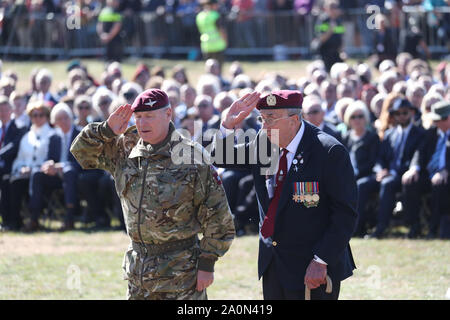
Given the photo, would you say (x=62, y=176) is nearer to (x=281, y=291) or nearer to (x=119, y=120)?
(x=119, y=120)

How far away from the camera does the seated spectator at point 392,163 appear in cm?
1142

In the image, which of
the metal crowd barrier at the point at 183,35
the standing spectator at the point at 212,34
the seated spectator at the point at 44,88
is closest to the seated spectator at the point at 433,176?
the seated spectator at the point at 44,88

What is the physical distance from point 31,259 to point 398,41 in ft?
34.7

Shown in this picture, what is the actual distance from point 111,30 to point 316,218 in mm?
17217

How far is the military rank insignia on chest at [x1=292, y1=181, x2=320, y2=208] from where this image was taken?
235 inches

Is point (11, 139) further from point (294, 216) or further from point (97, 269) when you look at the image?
point (294, 216)

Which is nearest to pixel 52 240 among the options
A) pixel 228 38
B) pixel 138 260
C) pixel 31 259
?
pixel 31 259

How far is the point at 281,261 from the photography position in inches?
240

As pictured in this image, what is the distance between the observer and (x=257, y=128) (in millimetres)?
11383

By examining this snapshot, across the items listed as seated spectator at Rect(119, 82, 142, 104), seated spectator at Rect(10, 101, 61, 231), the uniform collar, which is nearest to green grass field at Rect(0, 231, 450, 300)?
seated spectator at Rect(10, 101, 61, 231)

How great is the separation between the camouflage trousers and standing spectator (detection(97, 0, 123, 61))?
17.0 m

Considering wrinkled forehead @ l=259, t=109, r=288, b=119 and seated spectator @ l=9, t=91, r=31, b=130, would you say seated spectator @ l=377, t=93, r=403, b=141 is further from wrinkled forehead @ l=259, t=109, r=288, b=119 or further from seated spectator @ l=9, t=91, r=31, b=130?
wrinkled forehead @ l=259, t=109, r=288, b=119

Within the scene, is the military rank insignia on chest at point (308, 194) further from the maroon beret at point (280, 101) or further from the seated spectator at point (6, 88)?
the seated spectator at point (6, 88)

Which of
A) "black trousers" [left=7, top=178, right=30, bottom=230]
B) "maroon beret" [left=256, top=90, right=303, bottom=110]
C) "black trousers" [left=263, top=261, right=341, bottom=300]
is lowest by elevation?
"black trousers" [left=7, top=178, right=30, bottom=230]
